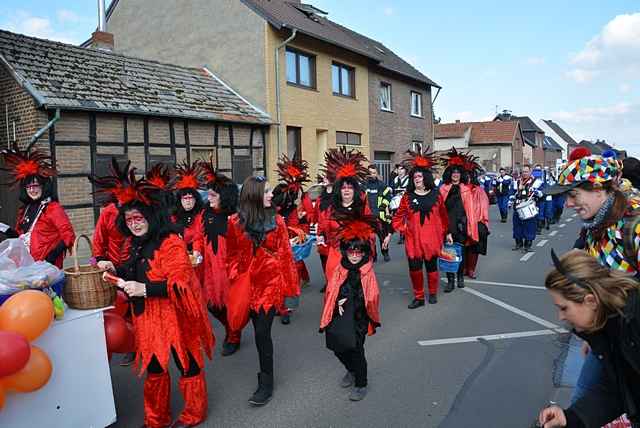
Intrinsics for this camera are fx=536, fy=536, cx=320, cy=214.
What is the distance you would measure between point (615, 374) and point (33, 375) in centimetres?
299

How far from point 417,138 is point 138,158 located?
17.2 meters

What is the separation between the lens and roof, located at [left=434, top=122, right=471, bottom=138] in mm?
51656

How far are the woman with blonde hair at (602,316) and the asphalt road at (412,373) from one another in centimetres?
180

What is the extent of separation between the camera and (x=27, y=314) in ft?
10.0

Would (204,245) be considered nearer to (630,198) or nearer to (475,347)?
(475,347)

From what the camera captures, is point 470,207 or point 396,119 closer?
point 470,207

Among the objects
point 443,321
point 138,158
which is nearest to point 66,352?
point 443,321

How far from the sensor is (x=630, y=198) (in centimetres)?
286

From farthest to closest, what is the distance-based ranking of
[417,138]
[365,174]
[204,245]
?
[417,138], [365,174], [204,245]

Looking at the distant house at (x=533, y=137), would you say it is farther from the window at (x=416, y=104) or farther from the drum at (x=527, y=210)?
the drum at (x=527, y=210)

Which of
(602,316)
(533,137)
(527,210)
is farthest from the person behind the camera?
(533,137)

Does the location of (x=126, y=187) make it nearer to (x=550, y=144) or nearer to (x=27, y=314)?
(x=27, y=314)

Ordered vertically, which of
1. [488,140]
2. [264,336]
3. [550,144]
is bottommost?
[264,336]

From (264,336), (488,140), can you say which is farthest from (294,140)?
(488,140)
